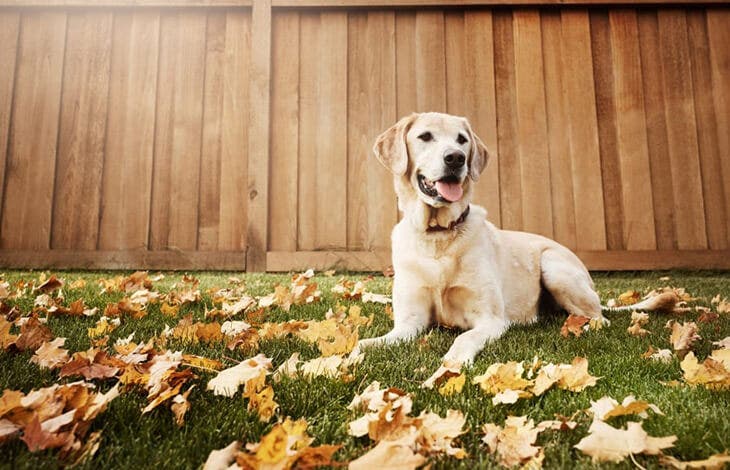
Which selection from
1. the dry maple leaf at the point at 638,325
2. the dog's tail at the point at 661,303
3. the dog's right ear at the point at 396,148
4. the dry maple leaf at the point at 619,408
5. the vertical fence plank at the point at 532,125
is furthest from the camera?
the vertical fence plank at the point at 532,125

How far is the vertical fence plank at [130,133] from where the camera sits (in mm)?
4816

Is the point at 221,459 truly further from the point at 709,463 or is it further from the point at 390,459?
the point at 709,463

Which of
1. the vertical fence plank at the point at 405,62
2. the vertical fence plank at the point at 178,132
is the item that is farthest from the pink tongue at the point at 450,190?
the vertical fence plank at the point at 178,132

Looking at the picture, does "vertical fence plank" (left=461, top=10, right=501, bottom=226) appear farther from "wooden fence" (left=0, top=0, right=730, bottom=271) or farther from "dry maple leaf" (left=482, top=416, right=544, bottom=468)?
"dry maple leaf" (left=482, top=416, right=544, bottom=468)

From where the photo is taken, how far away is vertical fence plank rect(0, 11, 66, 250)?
4.77m

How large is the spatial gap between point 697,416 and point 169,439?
1191mm

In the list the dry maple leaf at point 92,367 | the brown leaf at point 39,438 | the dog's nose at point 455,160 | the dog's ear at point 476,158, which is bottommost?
the brown leaf at point 39,438

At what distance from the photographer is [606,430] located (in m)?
0.88

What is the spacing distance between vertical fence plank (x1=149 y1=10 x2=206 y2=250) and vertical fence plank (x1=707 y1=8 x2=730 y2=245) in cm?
590

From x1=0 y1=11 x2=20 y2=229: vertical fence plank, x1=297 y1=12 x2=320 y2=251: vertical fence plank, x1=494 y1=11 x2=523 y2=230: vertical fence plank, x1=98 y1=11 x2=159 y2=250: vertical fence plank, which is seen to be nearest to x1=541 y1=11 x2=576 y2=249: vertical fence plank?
x1=494 y1=11 x2=523 y2=230: vertical fence plank

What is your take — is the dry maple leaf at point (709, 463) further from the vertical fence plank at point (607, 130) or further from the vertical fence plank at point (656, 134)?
the vertical fence plank at point (656, 134)

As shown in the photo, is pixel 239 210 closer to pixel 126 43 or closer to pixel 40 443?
pixel 126 43

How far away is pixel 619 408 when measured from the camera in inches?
39.1

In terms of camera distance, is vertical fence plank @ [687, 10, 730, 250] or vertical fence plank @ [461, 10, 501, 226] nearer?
vertical fence plank @ [687, 10, 730, 250]
